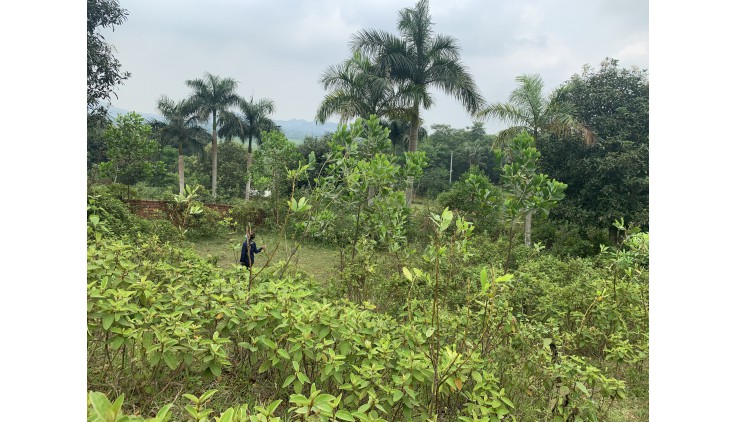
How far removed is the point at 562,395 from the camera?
1751mm

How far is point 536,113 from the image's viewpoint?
10352mm

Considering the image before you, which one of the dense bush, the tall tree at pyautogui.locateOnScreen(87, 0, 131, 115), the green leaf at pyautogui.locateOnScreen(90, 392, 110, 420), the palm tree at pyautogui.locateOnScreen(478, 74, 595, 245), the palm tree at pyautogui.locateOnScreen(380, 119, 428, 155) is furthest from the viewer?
the palm tree at pyautogui.locateOnScreen(380, 119, 428, 155)

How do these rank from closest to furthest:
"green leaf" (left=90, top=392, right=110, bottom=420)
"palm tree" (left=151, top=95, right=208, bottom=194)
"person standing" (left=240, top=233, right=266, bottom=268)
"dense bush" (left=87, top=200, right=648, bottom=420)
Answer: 1. "green leaf" (left=90, top=392, right=110, bottom=420)
2. "dense bush" (left=87, top=200, right=648, bottom=420)
3. "person standing" (left=240, top=233, right=266, bottom=268)
4. "palm tree" (left=151, top=95, right=208, bottom=194)

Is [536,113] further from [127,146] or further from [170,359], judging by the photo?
[127,146]

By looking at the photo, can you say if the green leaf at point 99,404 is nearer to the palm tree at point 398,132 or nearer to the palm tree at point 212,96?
the palm tree at point 398,132

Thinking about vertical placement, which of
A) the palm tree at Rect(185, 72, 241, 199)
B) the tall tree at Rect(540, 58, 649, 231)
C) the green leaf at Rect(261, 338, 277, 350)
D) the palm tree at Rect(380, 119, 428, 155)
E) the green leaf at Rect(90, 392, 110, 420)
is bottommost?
the green leaf at Rect(261, 338, 277, 350)

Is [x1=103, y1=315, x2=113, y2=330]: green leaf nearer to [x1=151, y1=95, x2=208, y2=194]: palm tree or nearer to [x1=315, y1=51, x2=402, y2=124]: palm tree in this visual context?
[x1=315, y1=51, x2=402, y2=124]: palm tree

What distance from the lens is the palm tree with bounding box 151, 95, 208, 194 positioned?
2053 cm

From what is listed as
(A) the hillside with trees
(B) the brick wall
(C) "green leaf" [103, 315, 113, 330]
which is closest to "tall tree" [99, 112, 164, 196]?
(A) the hillside with trees

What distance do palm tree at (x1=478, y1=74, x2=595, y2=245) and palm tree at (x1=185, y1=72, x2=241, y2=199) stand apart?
14.6 m

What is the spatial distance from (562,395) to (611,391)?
38 cm
